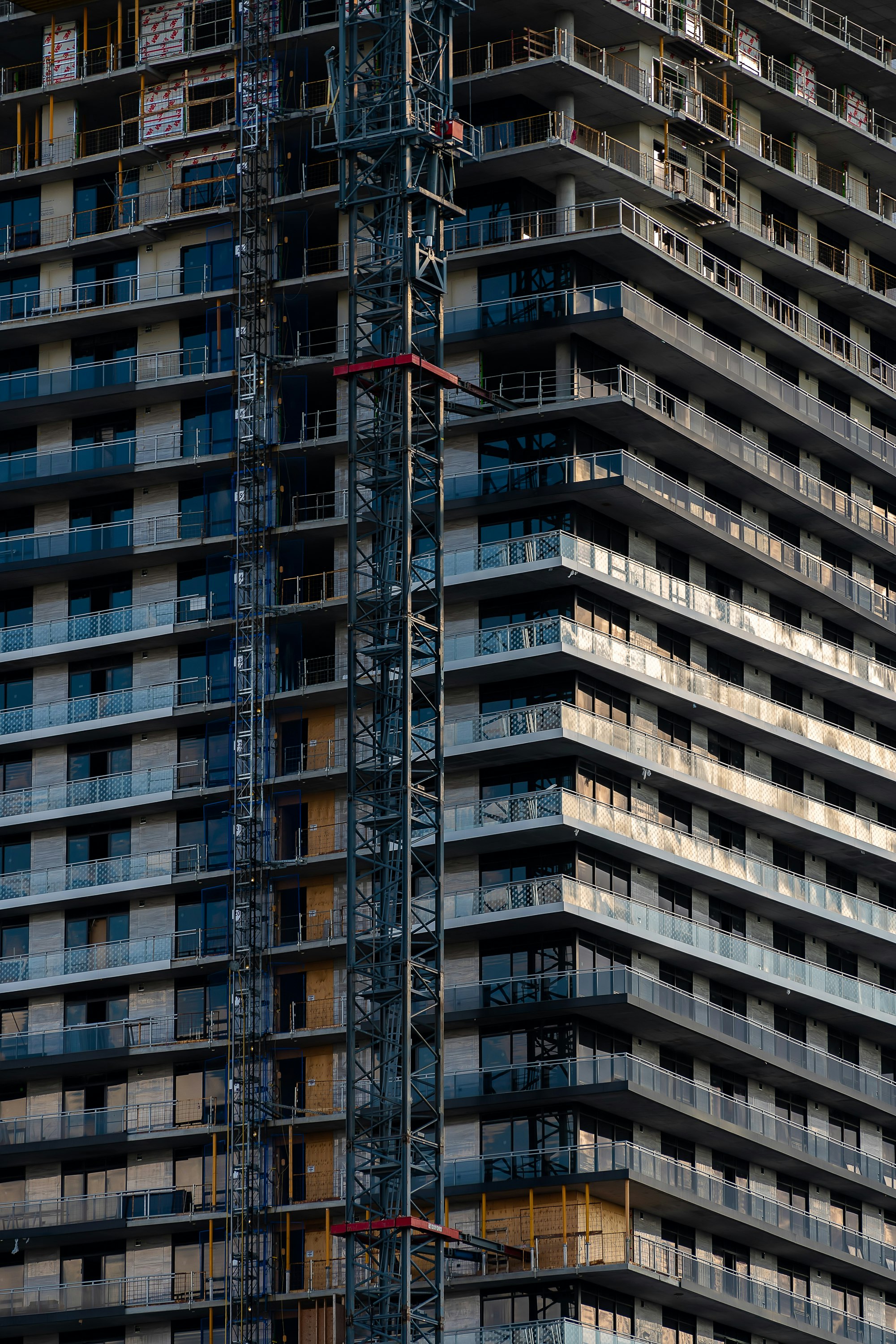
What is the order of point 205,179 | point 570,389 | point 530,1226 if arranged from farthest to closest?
point 205,179, point 570,389, point 530,1226

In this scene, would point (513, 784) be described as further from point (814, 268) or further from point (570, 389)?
point (814, 268)

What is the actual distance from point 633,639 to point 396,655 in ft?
33.7

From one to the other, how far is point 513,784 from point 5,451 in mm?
23191

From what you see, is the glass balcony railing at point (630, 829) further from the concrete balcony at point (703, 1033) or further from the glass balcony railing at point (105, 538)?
the glass balcony railing at point (105, 538)

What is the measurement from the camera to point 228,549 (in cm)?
11931

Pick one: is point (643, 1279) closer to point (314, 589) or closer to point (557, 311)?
point (314, 589)

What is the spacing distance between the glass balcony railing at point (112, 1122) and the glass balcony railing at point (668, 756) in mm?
13843

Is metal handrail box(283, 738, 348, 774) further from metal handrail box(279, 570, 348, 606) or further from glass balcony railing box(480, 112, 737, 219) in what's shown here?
glass balcony railing box(480, 112, 737, 219)

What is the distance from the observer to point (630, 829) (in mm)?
113125

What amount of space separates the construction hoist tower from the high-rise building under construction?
0.24m

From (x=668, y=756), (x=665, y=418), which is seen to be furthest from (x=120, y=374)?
(x=668, y=756)

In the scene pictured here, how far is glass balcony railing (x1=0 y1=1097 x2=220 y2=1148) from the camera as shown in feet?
378

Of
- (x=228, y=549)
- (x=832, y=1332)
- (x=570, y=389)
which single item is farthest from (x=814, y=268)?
(x=832, y=1332)

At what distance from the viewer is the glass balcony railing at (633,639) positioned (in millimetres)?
112750
